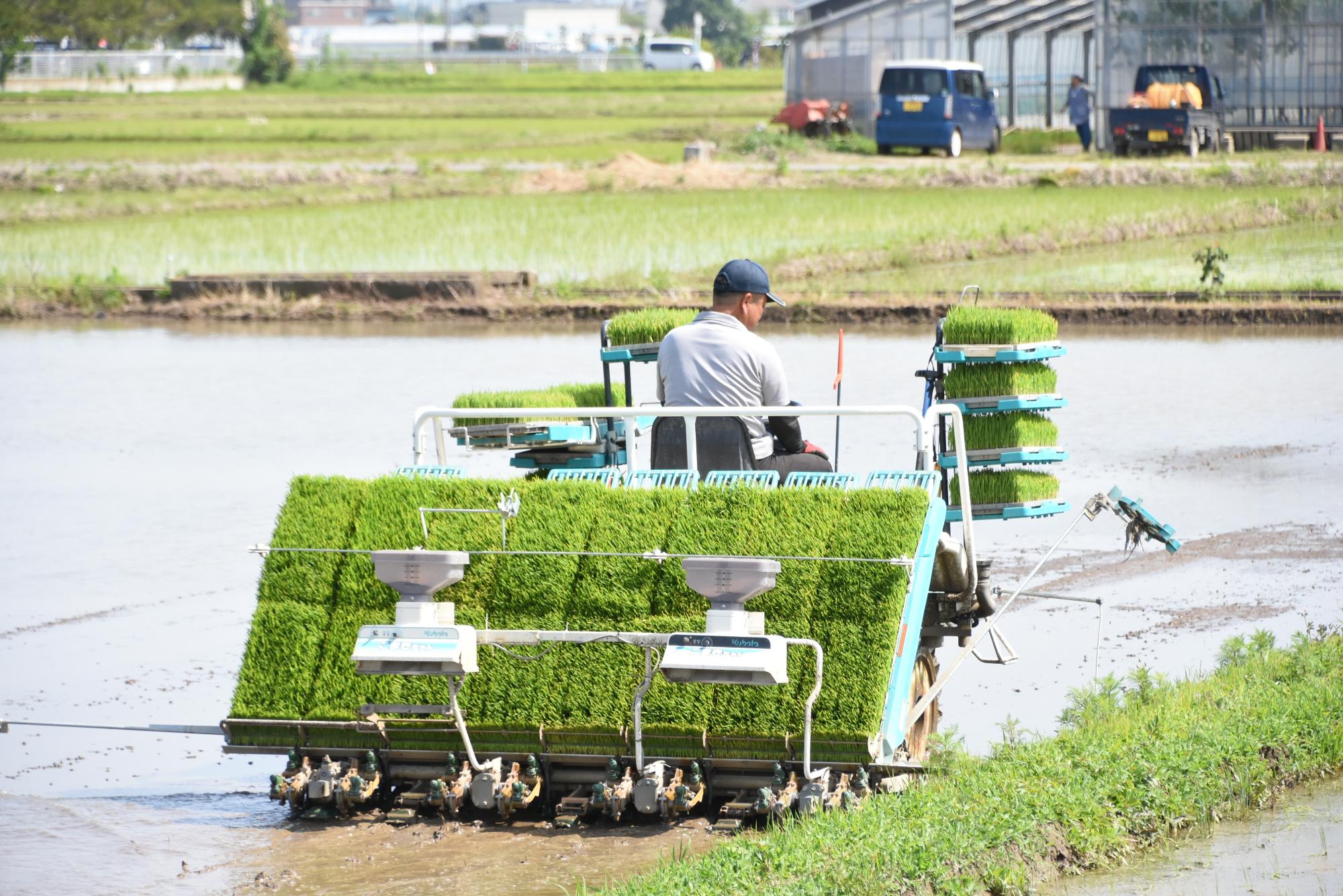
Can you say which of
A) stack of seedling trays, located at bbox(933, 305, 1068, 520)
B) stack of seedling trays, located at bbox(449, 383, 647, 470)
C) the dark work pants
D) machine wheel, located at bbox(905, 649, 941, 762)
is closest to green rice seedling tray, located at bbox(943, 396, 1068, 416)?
stack of seedling trays, located at bbox(933, 305, 1068, 520)

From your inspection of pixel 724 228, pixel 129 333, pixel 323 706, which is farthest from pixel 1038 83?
pixel 323 706

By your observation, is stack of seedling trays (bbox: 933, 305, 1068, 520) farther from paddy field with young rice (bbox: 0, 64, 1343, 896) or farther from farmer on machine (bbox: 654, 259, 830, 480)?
farmer on machine (bbox: 654, 259, 830, 480)

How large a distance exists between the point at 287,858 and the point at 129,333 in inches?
711

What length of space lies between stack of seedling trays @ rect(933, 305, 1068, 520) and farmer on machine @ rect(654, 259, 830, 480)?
1.36 meters

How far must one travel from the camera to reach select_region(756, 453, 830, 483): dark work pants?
7.87 metres

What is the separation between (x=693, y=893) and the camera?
550cm

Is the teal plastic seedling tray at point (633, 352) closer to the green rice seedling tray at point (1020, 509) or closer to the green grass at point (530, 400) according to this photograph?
the green grass at point (530, 400)

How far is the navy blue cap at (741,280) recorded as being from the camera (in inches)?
314

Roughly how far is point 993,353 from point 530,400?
2.16m

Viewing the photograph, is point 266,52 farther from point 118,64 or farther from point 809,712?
point 809,712

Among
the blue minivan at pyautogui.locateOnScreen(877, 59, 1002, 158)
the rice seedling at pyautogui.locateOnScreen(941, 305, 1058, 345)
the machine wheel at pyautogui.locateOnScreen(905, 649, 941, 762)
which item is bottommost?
the machine wheel at pyautogui.locateOnScreen(905, 649, 941, 762)

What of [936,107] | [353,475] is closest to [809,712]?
[353,475]

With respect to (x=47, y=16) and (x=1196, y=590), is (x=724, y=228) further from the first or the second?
(x=47, y=16)

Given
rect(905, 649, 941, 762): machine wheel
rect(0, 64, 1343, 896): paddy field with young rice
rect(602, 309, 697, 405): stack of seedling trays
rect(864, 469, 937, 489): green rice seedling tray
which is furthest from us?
rect(602, 309, 697, 405): stack of seedling trays
